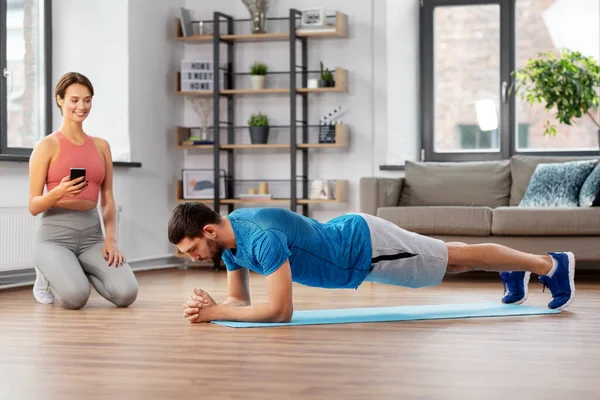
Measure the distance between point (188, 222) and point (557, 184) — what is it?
129 inches

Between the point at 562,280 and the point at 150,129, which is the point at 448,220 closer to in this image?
the point at 562,280

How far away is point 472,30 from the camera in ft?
23.0

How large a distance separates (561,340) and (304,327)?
96cm

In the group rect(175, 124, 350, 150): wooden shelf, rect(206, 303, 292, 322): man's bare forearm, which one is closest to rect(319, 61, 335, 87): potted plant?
rect(175, 124, 350, 150): wooden shelf

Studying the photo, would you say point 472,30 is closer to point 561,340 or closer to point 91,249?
point 91,249

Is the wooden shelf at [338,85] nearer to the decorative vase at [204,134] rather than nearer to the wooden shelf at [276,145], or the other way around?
the wooden shelf at [276,145]

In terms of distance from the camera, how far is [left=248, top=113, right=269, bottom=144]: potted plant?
7074 mm

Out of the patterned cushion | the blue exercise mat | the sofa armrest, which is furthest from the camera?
the sofa armrest

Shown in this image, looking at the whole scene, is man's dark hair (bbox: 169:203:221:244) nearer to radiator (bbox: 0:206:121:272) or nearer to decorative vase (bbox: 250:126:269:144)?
radiator (bbox: 0:206:121:272)

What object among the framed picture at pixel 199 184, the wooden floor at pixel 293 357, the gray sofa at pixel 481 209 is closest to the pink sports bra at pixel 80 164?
the wooden floor at pixel 293 357

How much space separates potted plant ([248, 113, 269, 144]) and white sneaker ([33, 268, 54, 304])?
2.70 m

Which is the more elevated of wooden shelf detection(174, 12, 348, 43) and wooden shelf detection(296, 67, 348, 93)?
wooden shelf detection(174, 12, 348, 43)

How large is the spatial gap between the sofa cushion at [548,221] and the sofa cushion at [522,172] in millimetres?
701

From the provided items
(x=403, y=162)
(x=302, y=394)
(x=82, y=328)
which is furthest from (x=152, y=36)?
(x=302, y=394)
